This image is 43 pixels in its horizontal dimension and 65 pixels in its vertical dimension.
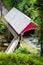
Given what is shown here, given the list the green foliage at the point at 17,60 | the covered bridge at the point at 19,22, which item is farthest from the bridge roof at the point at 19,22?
the green foliage at the point at 17,60

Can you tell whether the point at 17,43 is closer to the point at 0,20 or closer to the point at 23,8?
the point at 0,20

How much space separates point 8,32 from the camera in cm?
2469

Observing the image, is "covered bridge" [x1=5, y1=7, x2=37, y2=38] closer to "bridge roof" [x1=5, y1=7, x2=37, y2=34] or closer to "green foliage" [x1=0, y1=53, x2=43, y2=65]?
"bridge roof" [x1=5, y1=7, x2=37, y2=34]

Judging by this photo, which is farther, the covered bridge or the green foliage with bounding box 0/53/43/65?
the covered bridge

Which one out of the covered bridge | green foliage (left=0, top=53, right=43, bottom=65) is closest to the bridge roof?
the covered bridge

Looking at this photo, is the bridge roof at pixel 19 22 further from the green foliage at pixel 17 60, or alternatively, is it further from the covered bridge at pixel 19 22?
the green foliage at pixel 17 60

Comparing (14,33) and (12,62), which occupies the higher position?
(14,33)

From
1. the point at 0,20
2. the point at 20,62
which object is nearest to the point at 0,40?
the point at 0,20

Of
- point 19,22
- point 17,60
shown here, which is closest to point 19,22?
point 19,22

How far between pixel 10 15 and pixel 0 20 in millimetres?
1568

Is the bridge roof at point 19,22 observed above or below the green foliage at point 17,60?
above

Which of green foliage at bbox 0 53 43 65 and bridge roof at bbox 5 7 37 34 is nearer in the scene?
green foliage at bbox 0 53 43 65

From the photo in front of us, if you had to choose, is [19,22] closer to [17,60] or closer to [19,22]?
[19,22]

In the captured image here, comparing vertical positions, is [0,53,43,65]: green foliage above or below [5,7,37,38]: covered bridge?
below
